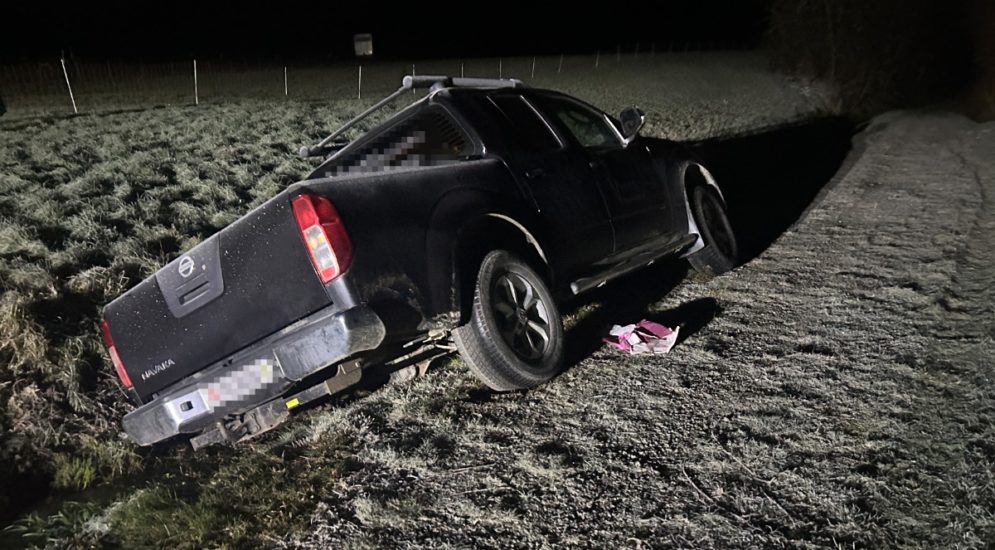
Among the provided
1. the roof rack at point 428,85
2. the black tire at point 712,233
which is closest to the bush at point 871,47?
the black tire at point 712,233

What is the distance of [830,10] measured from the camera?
2764 cm

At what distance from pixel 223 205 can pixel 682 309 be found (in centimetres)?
519

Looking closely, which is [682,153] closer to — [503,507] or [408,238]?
[408,238]

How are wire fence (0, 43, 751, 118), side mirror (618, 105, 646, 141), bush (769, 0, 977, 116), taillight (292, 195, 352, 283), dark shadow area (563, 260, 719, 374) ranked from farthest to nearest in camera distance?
bush (769, 0, 977, 116) < wire fence (0, 43, 751, 118) < side mirror (618, 105, 646, 141) < dark shadow area (563, 260, 719, 374) < taillight (292, 195, 352, 283)

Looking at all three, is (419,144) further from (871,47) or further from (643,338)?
(871,47)

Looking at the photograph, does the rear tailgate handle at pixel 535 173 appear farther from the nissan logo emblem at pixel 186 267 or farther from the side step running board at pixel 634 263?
the nissan logo emblem at pixel 186 267

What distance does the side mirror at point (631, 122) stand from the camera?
5.18 metres

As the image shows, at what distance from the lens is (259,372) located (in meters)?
3.15

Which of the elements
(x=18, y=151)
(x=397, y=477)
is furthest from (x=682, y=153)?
(x=18, y=151)

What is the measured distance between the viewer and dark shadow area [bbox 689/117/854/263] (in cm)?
802

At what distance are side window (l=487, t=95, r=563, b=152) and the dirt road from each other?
1.38 meters

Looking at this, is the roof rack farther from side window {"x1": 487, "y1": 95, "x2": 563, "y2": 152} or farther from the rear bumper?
the rear bumper

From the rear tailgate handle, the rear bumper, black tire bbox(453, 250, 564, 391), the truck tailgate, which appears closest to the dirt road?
black tire bbox(453, 250, 564, 391)

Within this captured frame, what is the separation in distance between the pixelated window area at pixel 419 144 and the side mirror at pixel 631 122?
5.08ft
